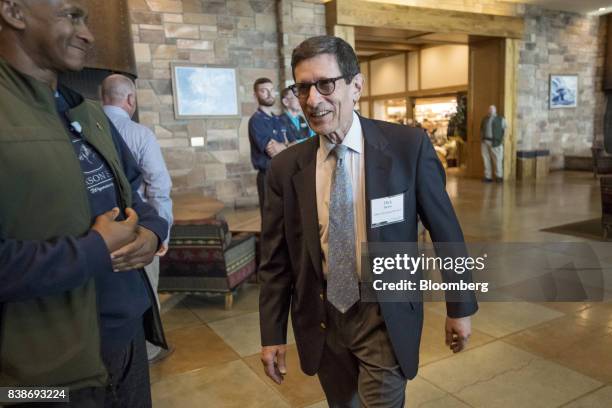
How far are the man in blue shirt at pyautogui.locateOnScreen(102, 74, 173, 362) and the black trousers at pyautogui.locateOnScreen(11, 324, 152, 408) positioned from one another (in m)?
1.25

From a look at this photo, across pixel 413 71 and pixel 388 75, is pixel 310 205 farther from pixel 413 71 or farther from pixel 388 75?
pixel 388 75

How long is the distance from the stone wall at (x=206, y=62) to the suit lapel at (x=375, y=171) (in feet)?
21.8

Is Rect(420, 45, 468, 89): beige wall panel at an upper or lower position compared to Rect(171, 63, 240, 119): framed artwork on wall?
upper

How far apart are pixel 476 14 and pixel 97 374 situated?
10.6m

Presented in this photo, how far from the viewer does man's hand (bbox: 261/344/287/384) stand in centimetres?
145

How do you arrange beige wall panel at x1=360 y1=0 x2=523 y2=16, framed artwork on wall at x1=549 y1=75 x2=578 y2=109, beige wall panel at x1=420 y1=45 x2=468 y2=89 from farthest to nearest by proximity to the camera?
beige wall panel at x1=420 y1=45 x2=468 y2=89
framed artwork on wall at x1=549 y1=75 x2=578 y2=109
beige wall panel at x1=360 y1=0 x2=523 y2=16

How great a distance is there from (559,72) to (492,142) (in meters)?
3.15

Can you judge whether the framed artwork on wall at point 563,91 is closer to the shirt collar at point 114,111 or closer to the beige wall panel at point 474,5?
the beige wall panel at point 474,5

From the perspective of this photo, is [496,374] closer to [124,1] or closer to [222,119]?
[124,1]

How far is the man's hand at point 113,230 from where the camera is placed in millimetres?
970

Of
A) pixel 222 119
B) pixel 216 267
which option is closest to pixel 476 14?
pixel 222 119

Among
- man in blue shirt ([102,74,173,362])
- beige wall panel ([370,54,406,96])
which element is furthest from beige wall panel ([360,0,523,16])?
man in blue shirt ([102,74,173,362])

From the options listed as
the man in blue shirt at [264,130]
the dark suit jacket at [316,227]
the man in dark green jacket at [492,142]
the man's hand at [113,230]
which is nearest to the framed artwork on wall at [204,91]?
the man in blue shirt at [264,130]

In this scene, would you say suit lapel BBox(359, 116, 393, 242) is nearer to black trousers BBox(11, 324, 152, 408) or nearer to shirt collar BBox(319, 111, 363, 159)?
shirt collar BBox(319, 111, 363, 159)
